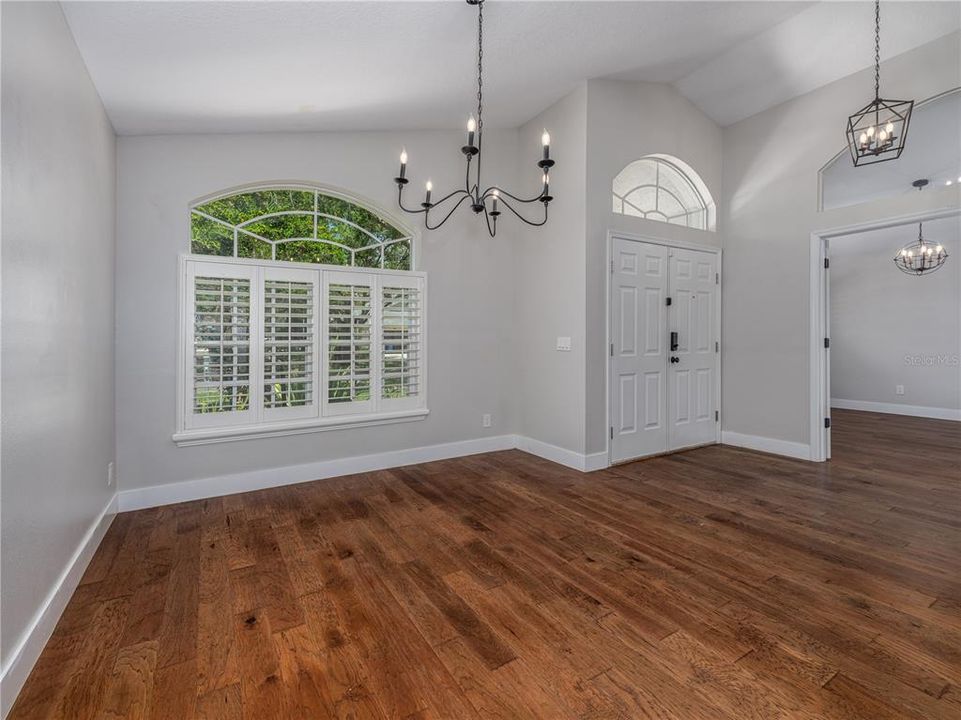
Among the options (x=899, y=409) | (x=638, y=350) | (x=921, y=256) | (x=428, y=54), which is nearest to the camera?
(x=428, y=54)

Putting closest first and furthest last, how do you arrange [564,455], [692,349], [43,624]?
[43,624], [564,455], [692,349]

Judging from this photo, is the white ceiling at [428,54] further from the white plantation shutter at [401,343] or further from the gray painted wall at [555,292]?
the white plantation shutter at [401,343]

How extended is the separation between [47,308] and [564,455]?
140 inches

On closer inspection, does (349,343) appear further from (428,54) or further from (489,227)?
(428,54)

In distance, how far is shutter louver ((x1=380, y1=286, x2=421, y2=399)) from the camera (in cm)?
396

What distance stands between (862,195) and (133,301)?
5.91 m

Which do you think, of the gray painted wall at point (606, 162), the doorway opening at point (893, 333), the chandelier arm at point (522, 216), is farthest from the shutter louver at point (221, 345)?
the doorway opening at point (893, 333)

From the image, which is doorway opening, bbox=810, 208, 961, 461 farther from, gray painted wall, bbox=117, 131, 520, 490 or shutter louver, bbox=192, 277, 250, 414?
shutter louver, bbox=192, 277, 250, 414

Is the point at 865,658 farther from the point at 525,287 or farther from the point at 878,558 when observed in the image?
the point at 525,287

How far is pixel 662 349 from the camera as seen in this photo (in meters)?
Answer: 4.40

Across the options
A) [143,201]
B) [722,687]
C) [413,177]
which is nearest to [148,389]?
[143,201]

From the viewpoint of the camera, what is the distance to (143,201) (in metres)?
3.10

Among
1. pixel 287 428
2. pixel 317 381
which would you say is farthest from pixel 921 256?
pixel 287 428

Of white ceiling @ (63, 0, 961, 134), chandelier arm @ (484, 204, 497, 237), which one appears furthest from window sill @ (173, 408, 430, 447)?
white ceiling @ (63, 0, 961, 134)
